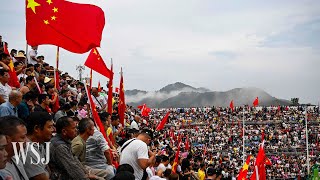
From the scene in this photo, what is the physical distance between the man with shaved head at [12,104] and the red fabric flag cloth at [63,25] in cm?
153

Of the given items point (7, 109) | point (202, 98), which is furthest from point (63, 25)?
point (202, 98)

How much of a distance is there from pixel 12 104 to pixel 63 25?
2135 millimetres

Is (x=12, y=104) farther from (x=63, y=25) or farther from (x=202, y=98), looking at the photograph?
(x=202, y=98)

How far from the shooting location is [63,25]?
7.73 metres

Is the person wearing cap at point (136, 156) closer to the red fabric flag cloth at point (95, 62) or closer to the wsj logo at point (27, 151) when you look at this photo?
the wsj logo at point (27, 151)

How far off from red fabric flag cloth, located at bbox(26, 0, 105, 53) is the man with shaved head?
1534mm

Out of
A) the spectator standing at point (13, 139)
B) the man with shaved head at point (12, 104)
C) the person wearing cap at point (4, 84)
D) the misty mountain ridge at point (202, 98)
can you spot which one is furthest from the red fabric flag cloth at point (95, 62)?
the misty mountain ridge at point (202, 98)

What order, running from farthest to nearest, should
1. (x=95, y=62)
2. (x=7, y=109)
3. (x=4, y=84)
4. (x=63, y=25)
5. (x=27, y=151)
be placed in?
1. (x=95, y=62)
2. (x=63, y=25)
3. (x=4, y=84)
4. (x=7, y=109)
5. (x=27, y=151)

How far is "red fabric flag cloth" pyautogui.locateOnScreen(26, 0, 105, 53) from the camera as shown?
7445mm

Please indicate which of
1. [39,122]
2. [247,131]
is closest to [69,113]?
[39,122]

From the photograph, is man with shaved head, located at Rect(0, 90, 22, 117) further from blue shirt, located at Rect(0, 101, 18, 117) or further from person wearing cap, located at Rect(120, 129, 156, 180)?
person wearing cap, located at Rect(120, 129, 156, 180)

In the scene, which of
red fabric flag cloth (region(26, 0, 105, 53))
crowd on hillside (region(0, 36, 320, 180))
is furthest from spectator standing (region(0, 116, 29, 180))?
red fabric flag cloth (region(26, 0, 105, 53))

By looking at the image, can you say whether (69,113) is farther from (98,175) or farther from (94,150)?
(98,175)

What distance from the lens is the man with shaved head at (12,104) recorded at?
19.5ft
